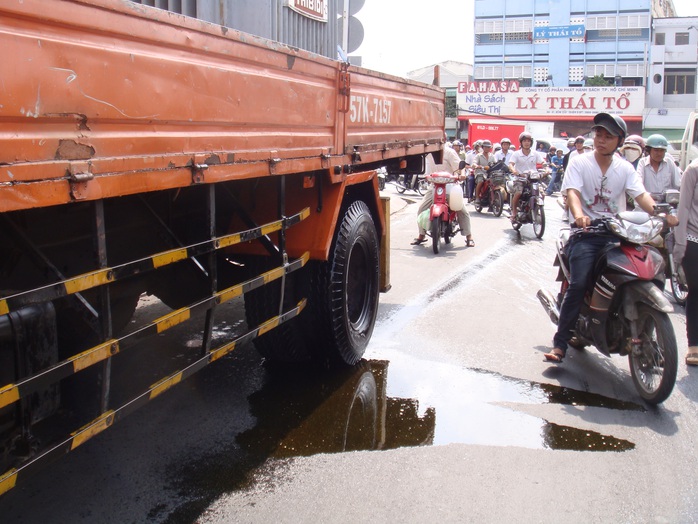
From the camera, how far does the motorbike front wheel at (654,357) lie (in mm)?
4105

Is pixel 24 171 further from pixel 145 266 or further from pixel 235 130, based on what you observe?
pixel 235 130

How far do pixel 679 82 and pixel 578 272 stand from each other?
55744mm

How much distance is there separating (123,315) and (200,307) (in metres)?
1.12

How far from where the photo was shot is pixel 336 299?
15.0 feet

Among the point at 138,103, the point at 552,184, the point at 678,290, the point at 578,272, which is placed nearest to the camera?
the point at 138,103

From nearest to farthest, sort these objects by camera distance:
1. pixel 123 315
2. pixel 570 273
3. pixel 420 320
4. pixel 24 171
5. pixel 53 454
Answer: pixel 24 171 < pixel 53 454 < pixel 123 315 < pixel 570 273 < pixel 420 320

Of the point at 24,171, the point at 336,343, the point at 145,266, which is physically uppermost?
the point at 24,171

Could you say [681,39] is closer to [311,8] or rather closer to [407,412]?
[311,8]

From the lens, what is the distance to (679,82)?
2100 inches

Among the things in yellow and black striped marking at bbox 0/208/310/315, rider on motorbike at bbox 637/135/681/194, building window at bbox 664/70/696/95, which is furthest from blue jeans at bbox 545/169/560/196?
building window at bbox 664/70/696/95

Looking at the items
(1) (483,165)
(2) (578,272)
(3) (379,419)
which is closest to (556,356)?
(2) (578,272)

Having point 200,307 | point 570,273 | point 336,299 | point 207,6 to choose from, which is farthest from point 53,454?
point 570,273

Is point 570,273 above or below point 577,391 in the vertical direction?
above

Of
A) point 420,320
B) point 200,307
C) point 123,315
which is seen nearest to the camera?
point 200,307
